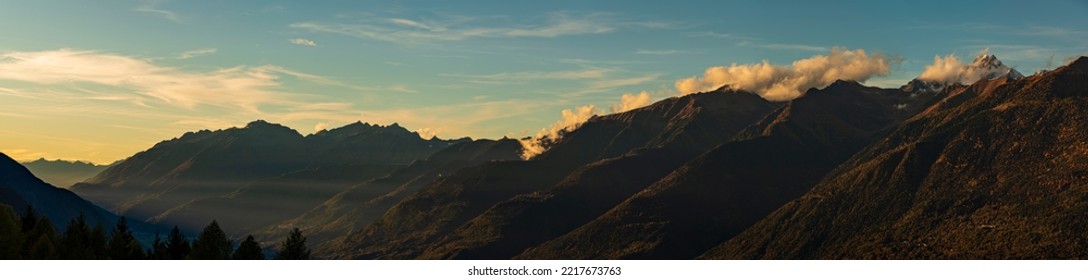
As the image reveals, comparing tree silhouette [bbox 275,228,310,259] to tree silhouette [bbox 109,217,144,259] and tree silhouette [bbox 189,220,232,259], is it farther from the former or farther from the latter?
tree silhouette [bbox 109,217,144,259]

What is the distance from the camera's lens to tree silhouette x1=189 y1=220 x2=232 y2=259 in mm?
91500

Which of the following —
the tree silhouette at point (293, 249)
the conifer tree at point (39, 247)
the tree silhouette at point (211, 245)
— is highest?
the conifer tree at point (39, 247)

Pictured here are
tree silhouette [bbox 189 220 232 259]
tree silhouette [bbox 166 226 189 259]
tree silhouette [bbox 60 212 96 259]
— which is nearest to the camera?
tree silhouette [bbox 60 212 96 259]

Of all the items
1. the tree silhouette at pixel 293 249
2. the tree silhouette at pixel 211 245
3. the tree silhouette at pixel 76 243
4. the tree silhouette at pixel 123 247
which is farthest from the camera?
the tree silhouette at pixel 293 249

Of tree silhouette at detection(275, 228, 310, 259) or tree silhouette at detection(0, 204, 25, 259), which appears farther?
tree silhouette at detection(275, 228, 310, 259)

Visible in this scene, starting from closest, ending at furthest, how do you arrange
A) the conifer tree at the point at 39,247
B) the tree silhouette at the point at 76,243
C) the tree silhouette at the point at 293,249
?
1. the conifer tree at the point at 39,247
2. the tree silhouette at the point at 76,243
3. the tree silhouette at the point at 293,249

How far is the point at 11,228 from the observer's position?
65.1 m

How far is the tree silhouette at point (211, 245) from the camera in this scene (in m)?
91.5

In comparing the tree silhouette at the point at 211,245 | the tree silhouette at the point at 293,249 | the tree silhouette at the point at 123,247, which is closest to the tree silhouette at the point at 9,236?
the tree silhouette at the point at 123,247

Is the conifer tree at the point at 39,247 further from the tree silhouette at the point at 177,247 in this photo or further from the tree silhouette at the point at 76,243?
the tree silhouette at the point at 177,247

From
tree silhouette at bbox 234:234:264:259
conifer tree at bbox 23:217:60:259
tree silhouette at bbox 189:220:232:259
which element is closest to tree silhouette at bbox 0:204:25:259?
conifer tree at bbox 23:217:60:259
